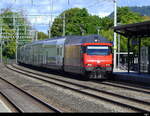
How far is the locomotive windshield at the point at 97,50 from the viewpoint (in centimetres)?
2426

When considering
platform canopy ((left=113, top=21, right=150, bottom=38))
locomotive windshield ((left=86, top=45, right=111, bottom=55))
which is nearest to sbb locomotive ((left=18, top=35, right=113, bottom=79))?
locomotive windshield ((left=86, top=45, right=111, bottom=55))

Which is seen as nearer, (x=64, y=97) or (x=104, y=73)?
(x=64, y=97)

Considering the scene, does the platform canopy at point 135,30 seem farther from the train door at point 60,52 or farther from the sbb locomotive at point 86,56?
the train door at point 60,52

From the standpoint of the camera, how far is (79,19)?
84875 mm

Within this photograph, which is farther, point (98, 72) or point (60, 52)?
point (60, 52)

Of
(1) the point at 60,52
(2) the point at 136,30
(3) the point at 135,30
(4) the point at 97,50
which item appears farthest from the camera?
(1) the point at 60,52

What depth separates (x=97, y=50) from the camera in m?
24.4

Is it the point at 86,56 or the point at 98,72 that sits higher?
the point at 86,56

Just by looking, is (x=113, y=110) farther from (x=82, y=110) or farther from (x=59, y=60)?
(x=59, y=60)

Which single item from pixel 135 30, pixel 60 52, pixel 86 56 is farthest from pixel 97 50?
pixel 60 52

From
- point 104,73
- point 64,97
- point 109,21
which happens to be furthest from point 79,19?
point 64,97

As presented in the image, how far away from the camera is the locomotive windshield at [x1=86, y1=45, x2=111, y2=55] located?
24.3 m

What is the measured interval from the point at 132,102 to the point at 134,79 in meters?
10.7

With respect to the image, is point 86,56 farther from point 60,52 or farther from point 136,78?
point 60,52
